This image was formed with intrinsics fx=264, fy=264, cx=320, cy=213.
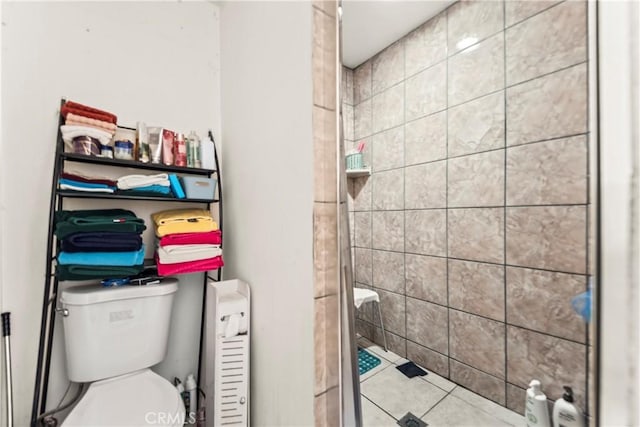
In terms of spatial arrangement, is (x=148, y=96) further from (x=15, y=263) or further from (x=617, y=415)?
(x=617, y=415)

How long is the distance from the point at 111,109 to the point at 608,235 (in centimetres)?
162

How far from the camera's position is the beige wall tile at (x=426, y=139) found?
0.69 metres

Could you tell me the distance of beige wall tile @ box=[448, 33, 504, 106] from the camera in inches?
22.8

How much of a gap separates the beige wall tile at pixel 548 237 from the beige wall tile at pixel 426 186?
0.17 meters

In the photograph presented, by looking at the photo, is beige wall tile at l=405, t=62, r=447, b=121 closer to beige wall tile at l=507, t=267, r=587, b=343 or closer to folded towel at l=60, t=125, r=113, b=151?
beige wall tile at l=507, t=267, r=587, b=343

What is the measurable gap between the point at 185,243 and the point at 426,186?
3.18 ft

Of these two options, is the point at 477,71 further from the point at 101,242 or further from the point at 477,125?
the point at 101,242

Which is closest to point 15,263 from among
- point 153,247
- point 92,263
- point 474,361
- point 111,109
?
point 92,263

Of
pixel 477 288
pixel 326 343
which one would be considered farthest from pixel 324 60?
pixel 326 343

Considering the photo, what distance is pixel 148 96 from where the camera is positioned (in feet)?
4.25

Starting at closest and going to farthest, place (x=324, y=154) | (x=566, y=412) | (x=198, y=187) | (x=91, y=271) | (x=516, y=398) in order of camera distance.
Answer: (x=566, y=412), (x=516, y=398), (x=324, y=154), (x=91, y=271), (x=198, y=187)

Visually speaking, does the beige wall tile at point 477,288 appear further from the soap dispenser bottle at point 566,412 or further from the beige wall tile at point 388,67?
the beige wall tile at point 388,67

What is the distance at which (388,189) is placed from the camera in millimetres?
802

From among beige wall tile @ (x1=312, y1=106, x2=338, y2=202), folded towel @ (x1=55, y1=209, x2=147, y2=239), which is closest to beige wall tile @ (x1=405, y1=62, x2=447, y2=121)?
beige wall tile @ (x1=312, y1=106, x2=338, y2=202)
